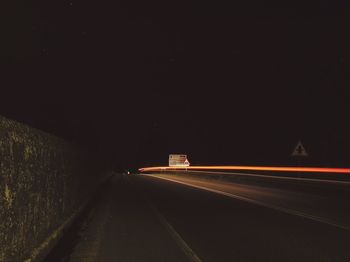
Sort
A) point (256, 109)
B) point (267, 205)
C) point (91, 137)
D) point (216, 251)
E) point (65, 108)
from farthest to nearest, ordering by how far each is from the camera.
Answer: point (91, 137) < point (65, 108) < point (256, 109) < point (267, 205) < point (216, 251)

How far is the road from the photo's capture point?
888 centimetres

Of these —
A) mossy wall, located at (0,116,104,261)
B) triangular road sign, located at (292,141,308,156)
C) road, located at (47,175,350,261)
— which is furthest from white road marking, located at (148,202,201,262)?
triangular road sign, located at (292,141,308,156)

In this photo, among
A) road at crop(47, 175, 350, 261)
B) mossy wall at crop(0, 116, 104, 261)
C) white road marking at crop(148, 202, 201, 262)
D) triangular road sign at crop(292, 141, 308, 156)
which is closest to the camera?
mossy wall at crop(0, 116, 104, 261)

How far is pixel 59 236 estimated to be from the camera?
11297 millimetres

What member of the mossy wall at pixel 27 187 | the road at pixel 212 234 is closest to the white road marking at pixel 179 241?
the road at pixel 212 234

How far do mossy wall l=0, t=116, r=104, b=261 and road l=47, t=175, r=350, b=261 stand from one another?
30.7 inches

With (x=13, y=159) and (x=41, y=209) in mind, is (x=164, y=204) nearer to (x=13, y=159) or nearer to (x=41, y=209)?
(x=41, y=209)

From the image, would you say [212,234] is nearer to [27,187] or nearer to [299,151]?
[27,187]

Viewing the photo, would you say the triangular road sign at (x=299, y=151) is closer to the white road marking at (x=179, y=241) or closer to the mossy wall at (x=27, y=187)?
the white road marking at (x=179, y=241)

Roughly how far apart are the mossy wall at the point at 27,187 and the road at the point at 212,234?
2.56 ft

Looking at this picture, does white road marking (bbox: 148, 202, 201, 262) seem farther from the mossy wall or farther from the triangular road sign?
the triangular road sign

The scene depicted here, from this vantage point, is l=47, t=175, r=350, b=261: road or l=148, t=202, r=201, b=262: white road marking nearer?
l=148, t=202, r=201, b=262: white road marking

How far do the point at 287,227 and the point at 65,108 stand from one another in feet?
336

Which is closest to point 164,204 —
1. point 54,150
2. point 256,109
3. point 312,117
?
point 54,150
